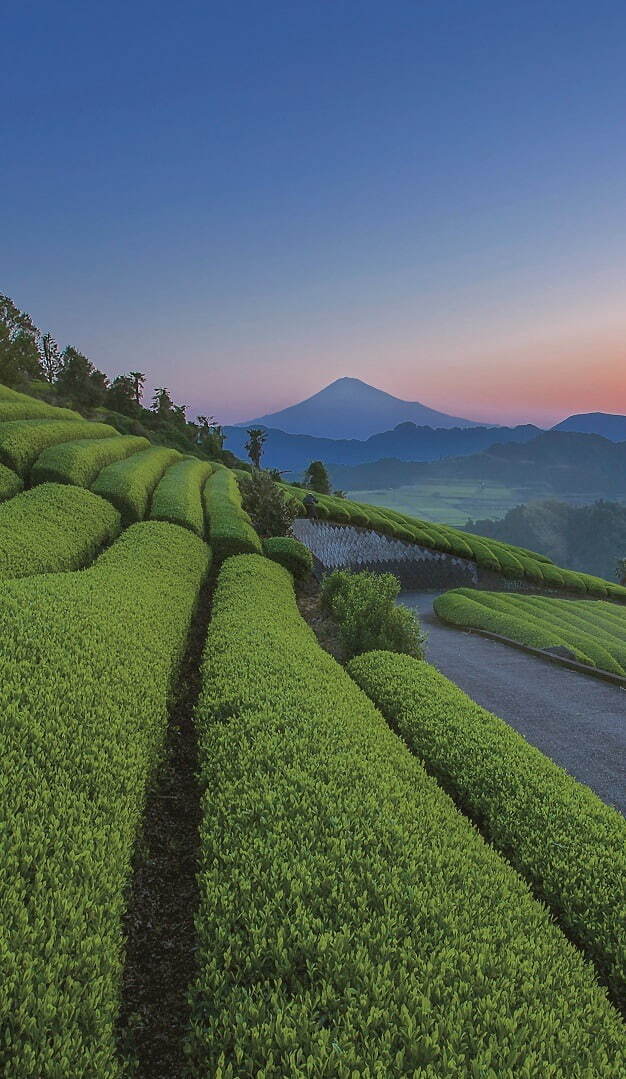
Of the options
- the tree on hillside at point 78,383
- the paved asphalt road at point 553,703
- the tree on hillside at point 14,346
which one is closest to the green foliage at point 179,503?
the paved asphalt road at point 553,703

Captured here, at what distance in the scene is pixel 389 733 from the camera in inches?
297

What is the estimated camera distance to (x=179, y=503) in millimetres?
19578

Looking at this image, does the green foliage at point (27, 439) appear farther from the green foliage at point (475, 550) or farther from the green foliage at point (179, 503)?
the green foliage at point (475, 550)

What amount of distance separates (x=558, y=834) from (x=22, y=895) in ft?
17.2

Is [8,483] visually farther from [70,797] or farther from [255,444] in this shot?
[255,444]

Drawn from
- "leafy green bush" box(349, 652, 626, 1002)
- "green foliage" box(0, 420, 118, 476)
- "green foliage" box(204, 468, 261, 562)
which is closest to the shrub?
"green foliage" box(204, 468, 261, 562)

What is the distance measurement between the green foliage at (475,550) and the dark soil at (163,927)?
27.2 meters

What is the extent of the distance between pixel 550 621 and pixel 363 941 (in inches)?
889

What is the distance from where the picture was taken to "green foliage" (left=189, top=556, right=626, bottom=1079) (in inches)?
119

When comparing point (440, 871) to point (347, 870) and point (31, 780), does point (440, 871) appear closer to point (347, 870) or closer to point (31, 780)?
point (347, 870)

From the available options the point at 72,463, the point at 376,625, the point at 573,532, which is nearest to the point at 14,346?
the point at 72,463

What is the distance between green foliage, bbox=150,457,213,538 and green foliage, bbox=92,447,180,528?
0.41m

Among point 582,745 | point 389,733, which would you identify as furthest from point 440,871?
point 582,745

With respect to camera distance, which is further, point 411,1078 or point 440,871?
point 440,871
